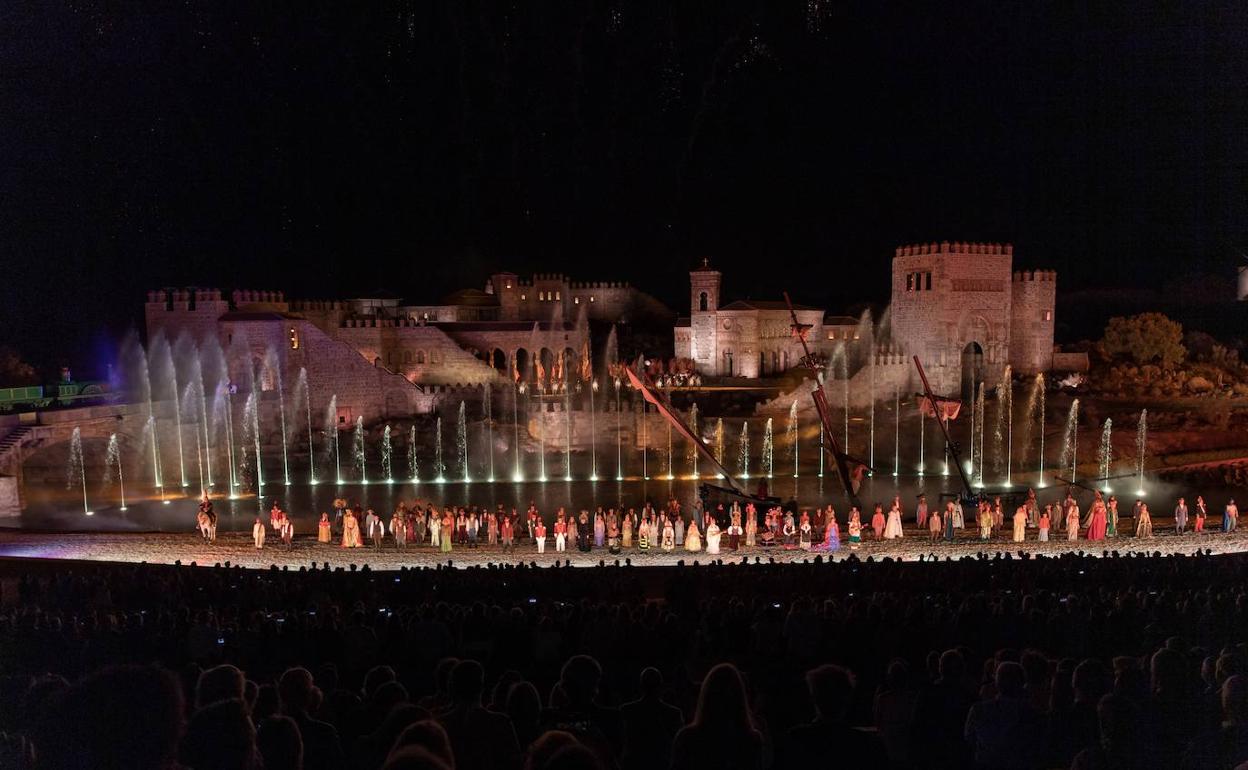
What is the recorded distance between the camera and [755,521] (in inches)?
696

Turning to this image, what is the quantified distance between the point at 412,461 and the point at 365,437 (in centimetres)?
352

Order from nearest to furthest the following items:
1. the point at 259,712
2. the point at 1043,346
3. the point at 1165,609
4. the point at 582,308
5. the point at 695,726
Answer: the point at 695,726, the point at 259,712, the point at 1165,609, the point at 1043,346, the point at 582,308

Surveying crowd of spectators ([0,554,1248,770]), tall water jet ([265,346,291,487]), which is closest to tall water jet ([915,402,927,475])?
crowd of spectators ([0,554,1248,770])

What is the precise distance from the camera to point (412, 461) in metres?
31.1

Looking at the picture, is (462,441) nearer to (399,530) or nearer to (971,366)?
(399,530)

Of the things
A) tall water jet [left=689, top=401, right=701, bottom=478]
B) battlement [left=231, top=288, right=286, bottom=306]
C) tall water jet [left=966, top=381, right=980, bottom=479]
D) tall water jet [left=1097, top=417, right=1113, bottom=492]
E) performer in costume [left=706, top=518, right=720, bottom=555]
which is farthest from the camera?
battlement [left=231, top=288, right=286, bottom=306]

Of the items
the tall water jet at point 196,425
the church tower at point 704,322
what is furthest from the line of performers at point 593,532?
the church tower at point 704,322

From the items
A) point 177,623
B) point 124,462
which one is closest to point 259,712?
point 177,623

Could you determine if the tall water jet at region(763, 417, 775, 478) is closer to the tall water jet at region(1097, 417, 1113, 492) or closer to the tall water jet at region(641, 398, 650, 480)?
the tall water jet at region(641, 398, 650, 480)

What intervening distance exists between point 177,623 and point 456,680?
197 inches

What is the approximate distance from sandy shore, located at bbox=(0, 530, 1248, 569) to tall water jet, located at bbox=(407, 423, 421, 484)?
40.8ft

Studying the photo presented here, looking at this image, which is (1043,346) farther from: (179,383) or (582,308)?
(179,383)

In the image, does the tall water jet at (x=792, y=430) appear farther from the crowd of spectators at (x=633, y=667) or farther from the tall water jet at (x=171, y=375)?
the tall water jet at (x=171, y=375)

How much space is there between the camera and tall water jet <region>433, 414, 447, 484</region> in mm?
29469
